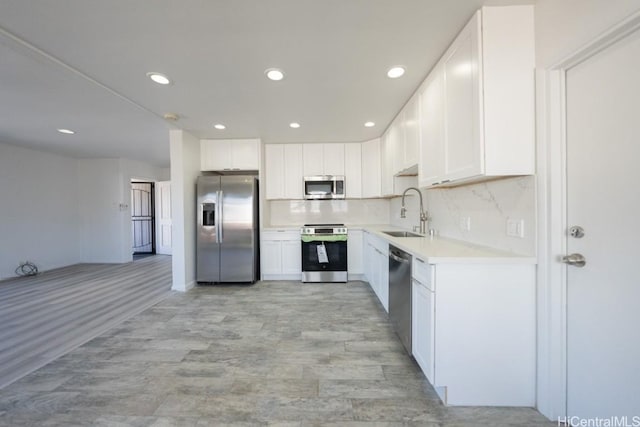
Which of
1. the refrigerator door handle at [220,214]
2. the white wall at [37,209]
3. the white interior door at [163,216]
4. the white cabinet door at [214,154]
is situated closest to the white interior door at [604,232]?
the refrigerator door handle at [220,214]

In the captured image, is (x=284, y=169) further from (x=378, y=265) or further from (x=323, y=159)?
(x=378, y=265)

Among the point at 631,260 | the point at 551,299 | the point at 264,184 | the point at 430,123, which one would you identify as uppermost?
the point at 430,123

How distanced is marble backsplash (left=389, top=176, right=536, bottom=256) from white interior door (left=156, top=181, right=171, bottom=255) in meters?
6.68

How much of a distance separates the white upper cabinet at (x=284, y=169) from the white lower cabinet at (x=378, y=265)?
1.54 metres

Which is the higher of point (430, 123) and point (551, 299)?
point (430, 123)

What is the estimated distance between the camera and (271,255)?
13.7 feet

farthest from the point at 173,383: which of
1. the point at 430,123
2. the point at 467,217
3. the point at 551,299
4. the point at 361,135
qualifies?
the point at 361,135

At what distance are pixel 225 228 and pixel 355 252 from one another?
2108 millimetres

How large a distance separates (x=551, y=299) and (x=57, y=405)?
9.70 ft

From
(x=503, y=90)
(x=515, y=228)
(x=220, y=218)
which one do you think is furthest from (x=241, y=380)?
(x=220, y=218)

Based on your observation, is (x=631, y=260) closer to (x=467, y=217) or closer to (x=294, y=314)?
(x=467, y=217)

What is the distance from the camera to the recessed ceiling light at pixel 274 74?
210 centimetres

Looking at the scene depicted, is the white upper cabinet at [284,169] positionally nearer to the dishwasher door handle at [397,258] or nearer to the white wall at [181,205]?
the white wall at [181,205]

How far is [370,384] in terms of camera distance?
1690mm
